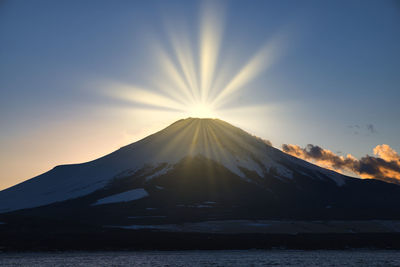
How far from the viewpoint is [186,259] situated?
9775cm

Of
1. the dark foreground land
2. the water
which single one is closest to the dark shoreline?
the dark foreground land

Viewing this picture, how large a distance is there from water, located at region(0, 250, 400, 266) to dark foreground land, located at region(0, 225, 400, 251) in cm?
1054

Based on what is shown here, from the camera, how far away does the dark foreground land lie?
118 meters

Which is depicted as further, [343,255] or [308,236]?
[308,236]

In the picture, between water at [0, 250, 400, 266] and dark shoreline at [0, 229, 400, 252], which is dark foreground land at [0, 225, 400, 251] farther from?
water at [0, 250, 400, 266]

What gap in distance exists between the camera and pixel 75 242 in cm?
12069

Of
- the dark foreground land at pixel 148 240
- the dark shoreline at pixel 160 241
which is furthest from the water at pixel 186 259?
the dark foreground land at pixel 148 240

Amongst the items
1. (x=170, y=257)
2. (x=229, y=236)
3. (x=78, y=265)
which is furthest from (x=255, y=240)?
(x=78, y=265)

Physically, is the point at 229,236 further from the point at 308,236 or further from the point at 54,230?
the point at 54,230

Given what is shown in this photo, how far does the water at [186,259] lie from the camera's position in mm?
88625

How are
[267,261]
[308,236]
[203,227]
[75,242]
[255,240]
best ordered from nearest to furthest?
[267,261]
[75,242]
[255,240]
[308,236]
[203,227]

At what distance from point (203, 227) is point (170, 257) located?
64.5m

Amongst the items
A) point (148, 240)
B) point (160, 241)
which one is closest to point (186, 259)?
point (160, 241)

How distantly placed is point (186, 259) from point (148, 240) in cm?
3020
